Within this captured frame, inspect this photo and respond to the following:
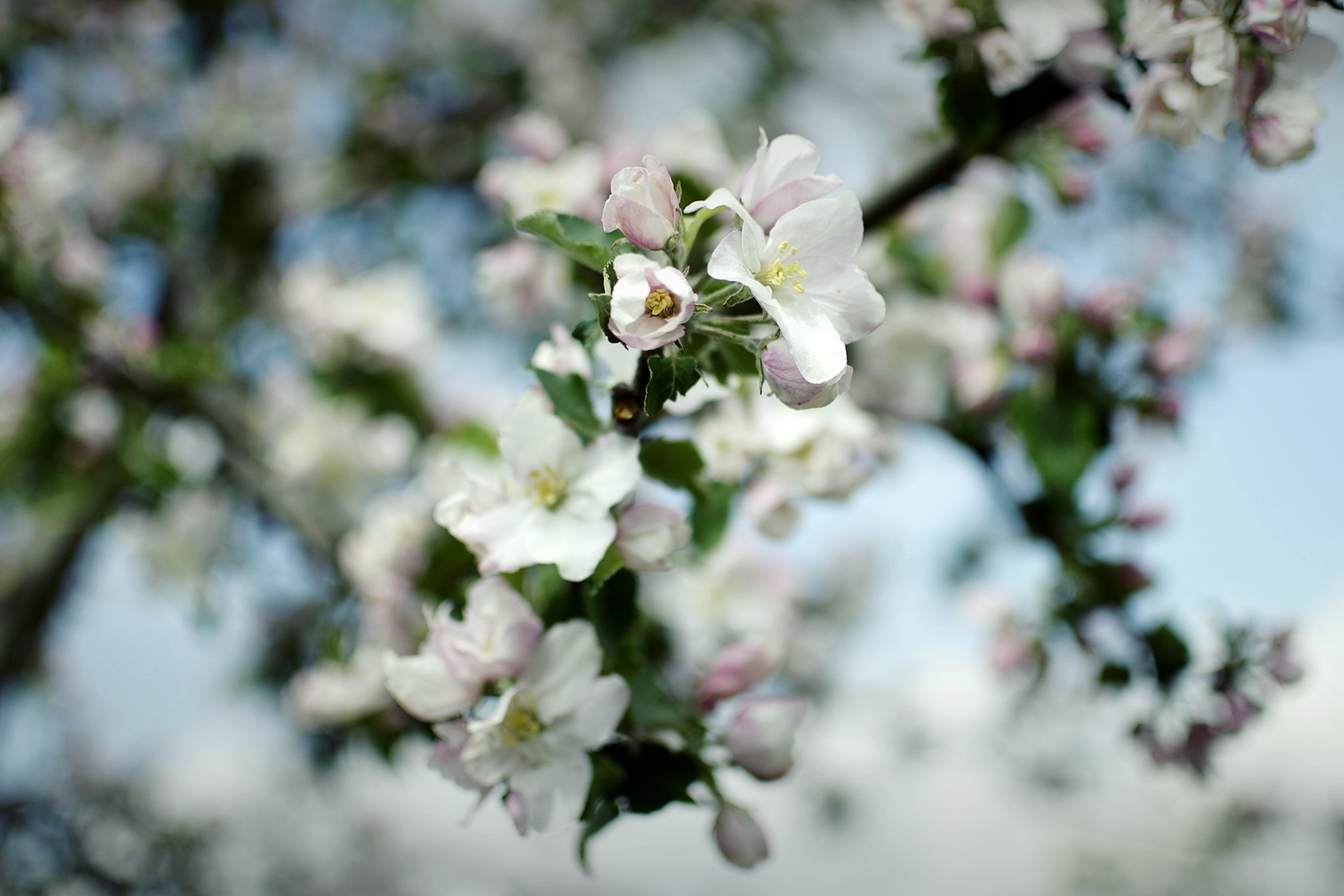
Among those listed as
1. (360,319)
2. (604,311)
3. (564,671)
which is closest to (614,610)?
(564,671)

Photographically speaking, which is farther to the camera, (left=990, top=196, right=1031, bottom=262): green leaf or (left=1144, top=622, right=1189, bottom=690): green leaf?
(left=990, top=196, right=1031, bottom=262): green leaf

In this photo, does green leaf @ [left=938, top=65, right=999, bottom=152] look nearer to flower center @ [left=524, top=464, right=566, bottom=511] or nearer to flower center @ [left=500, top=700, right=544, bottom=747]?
flower center @ [left=524, top=464, right=566, bottom=511]

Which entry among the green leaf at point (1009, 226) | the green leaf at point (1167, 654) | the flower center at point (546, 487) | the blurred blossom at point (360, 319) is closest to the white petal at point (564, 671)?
the flower center at point (546, 487)

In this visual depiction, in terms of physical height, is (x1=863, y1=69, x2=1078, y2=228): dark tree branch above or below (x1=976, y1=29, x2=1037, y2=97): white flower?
below

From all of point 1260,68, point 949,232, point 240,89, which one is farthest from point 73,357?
point 1260,68

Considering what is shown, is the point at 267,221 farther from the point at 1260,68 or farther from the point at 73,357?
the point at 1260,68

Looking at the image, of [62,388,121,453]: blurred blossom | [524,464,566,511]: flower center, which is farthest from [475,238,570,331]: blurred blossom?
[62,388,121,453]: blurred blossom
